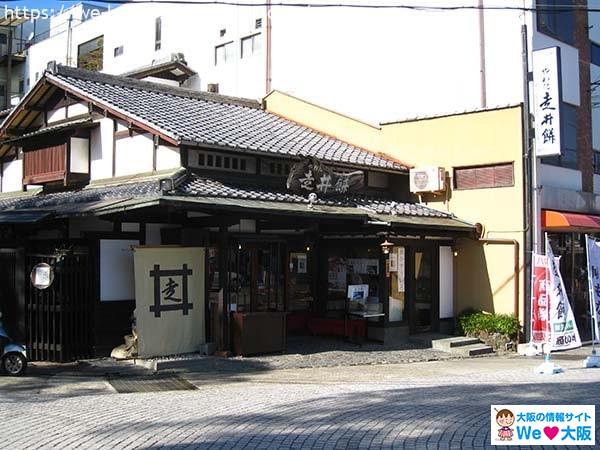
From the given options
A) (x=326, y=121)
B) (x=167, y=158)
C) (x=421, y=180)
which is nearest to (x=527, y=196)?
(x=421, y=180)

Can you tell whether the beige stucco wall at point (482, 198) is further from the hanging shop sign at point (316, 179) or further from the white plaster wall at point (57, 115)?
the white plaster wall at point (57, 115)

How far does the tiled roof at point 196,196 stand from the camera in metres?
12.9

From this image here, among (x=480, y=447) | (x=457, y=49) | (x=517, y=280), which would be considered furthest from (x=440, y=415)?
(x=457, y=49)

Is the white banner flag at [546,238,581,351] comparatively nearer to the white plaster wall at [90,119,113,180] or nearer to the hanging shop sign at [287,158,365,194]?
the hanging shop sign at [287,158,365,194]

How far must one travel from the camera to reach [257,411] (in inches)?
332

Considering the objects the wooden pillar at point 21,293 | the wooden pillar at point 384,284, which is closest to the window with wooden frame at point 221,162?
the wooden pillar at point 384,284

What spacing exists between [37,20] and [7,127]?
30074 mm

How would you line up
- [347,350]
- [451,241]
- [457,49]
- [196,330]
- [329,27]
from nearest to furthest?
[196,330] → [347,350] → [451,241] → [457,49] → [329,27]

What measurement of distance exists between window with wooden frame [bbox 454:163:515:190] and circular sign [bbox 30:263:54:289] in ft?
35.5

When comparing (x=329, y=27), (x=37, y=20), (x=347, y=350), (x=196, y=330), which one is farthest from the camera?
(x=37, y=20)

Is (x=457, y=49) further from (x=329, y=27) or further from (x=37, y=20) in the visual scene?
(x=37, y=20)

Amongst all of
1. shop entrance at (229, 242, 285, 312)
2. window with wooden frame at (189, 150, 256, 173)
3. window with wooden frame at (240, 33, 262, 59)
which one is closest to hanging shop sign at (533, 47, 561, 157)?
shop entrance at (229, 242, 285, 312)

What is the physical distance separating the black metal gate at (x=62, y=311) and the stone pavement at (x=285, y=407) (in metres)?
0.78

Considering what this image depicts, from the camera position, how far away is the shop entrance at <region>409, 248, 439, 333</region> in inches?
673
